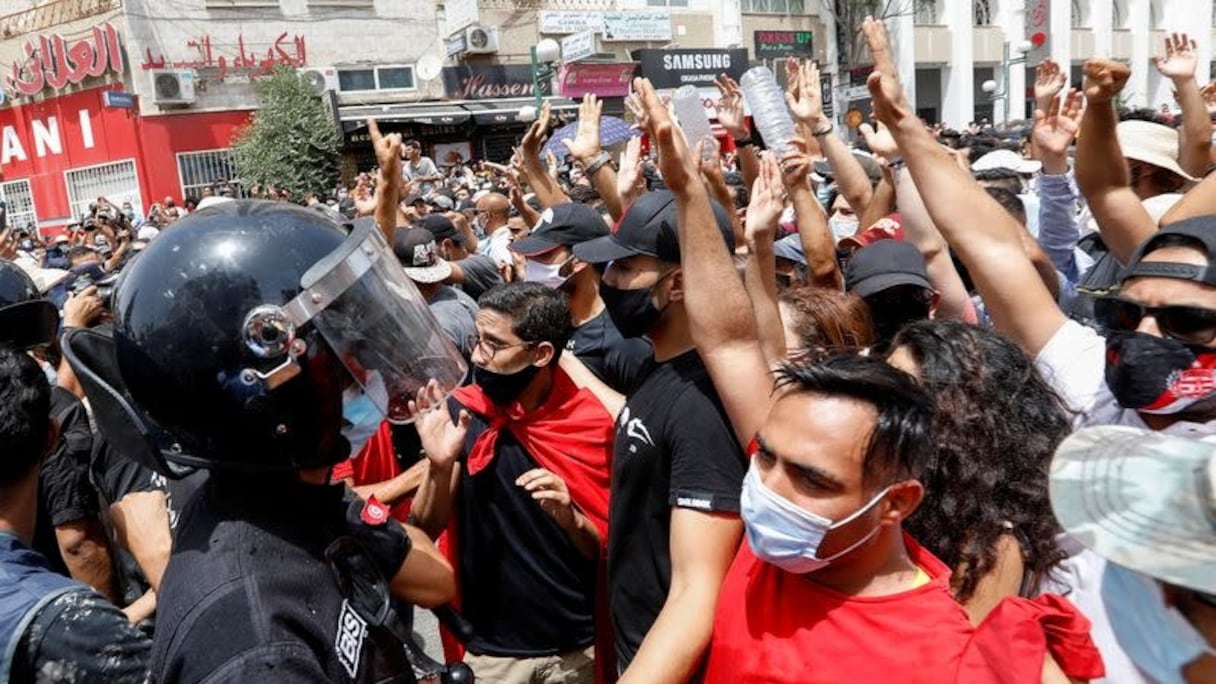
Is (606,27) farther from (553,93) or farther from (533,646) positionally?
(533,646)

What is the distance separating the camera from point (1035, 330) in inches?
87.0

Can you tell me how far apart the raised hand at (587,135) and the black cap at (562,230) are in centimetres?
31

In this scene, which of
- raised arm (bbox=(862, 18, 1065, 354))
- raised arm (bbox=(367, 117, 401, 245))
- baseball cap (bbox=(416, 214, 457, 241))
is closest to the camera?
raised arm (bbox=(862, 18, 1065, 354))

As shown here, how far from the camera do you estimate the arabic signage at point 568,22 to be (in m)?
28.9

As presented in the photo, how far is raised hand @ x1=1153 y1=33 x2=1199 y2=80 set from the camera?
411 centimetres

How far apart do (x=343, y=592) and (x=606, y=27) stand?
30394 mm

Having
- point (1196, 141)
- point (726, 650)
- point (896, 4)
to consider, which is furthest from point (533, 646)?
point (896, 4)

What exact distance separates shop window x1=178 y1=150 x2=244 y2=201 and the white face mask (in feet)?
78.6

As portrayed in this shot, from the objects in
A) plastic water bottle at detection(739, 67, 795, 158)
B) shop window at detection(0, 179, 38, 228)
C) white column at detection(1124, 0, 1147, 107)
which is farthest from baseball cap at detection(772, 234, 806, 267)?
white column at detection(1124, 0, 1147, 107)

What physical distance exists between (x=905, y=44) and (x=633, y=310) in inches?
1423

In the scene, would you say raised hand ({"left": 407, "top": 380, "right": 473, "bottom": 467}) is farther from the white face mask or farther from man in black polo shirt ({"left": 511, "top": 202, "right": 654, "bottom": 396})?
the white face mask

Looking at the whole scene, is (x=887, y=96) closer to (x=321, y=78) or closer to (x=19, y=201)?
(x=321, y=78)

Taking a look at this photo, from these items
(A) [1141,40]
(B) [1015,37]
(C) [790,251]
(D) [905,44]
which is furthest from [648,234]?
(A) [1141,40]

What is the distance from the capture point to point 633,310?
237 cm
